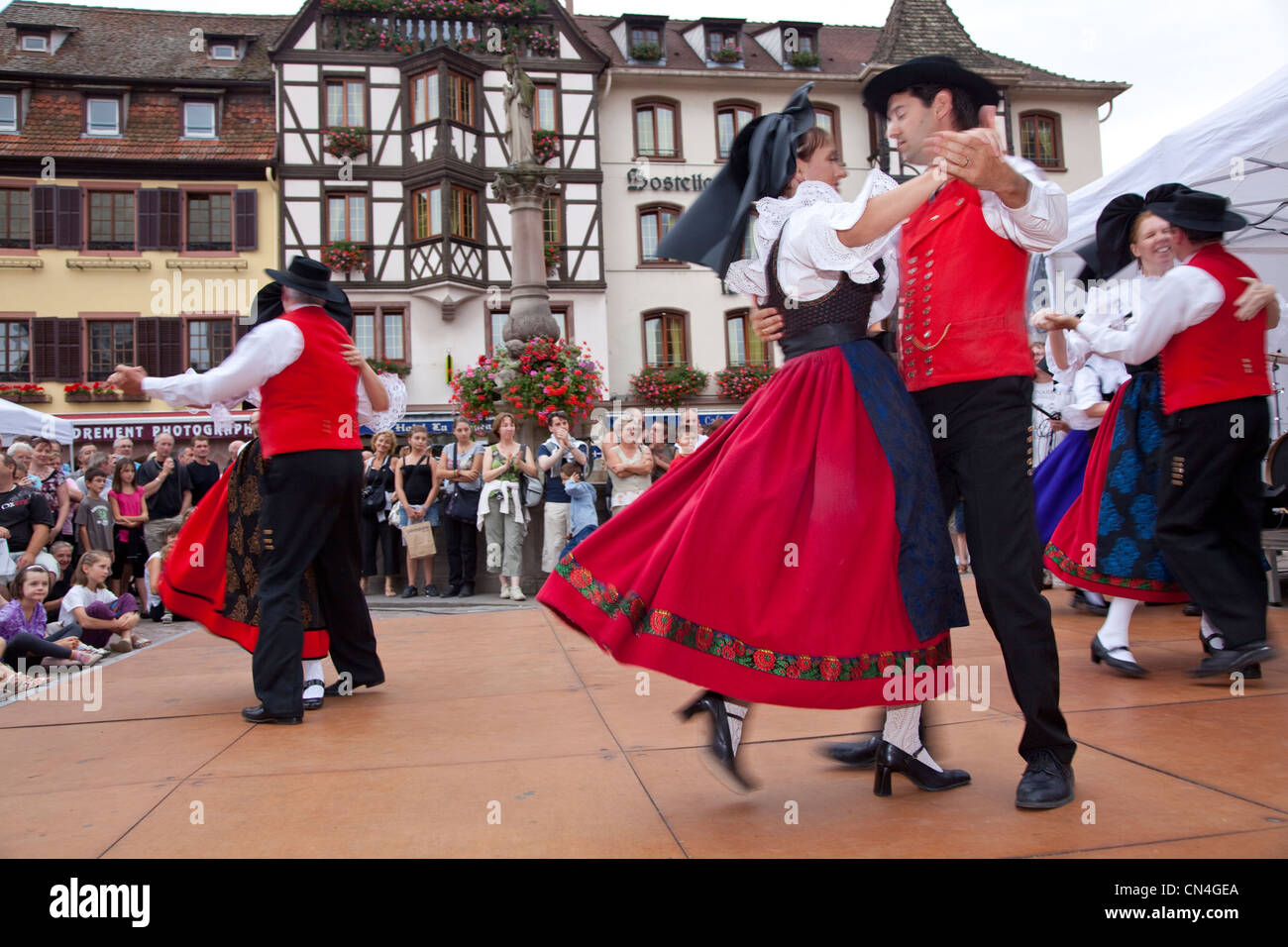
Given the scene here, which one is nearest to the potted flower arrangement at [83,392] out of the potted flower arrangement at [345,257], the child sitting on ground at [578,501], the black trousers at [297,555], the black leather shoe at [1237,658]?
the potted flower arrangement at [345,257]

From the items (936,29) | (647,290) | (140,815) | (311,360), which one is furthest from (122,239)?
(140,815)

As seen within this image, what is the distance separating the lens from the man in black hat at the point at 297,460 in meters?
4.16

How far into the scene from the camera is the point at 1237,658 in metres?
4.09

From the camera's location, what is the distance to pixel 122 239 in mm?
25625

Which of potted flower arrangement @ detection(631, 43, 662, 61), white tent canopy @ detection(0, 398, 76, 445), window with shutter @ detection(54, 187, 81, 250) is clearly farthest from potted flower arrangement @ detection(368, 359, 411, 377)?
potted flower arrangement @ detection(631, 43, 662, 61)

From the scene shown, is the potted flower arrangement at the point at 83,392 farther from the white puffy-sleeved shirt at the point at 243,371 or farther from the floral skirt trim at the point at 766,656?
the floral skirt trim at the point at 766,656

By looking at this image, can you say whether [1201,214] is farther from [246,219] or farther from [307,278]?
[246,219]

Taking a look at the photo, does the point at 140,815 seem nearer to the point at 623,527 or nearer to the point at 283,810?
the point at 283,810

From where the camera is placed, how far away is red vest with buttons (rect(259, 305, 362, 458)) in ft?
14.1

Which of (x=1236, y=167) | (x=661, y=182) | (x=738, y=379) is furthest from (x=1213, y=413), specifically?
(x=661, y=182)

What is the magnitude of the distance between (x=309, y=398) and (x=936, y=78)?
9.31ft
